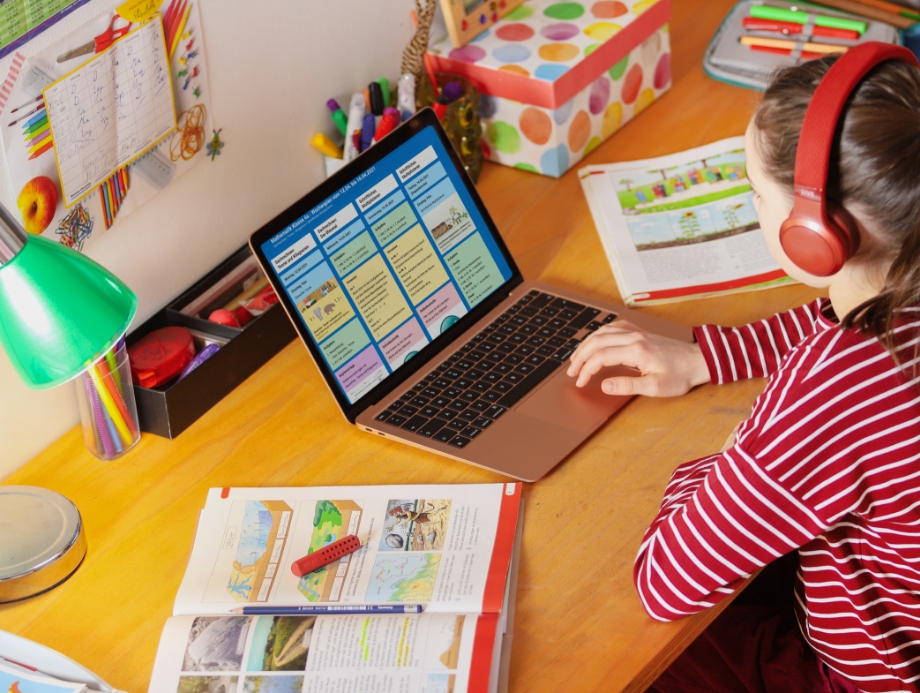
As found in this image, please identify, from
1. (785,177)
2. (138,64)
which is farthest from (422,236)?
(785,177)

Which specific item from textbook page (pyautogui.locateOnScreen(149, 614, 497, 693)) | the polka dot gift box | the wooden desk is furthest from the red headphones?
the polka dot gift box

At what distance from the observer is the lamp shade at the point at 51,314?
724 millimetres

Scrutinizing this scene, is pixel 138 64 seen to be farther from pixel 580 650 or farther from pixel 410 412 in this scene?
pixel 580 650

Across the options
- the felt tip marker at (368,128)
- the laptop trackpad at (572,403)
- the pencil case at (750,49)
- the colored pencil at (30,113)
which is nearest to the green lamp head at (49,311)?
the colored pencil at (30,113)

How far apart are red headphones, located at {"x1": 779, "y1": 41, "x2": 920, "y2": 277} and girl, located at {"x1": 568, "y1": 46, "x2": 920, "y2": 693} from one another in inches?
0.5

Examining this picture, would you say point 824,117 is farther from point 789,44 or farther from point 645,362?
point 789,44

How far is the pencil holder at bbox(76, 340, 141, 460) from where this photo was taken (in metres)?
1.02

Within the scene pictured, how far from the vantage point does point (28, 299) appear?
726 mm

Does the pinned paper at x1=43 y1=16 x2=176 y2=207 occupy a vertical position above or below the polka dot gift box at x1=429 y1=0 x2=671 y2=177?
above

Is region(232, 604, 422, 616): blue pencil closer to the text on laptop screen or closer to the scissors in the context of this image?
the text on laptop screen

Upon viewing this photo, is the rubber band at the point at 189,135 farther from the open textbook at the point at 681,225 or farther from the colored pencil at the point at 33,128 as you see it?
the open textbook at the point at 681,225

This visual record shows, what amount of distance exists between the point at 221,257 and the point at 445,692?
2.16 ft

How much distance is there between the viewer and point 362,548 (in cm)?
94

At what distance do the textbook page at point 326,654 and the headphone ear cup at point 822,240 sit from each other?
390 millimetres
